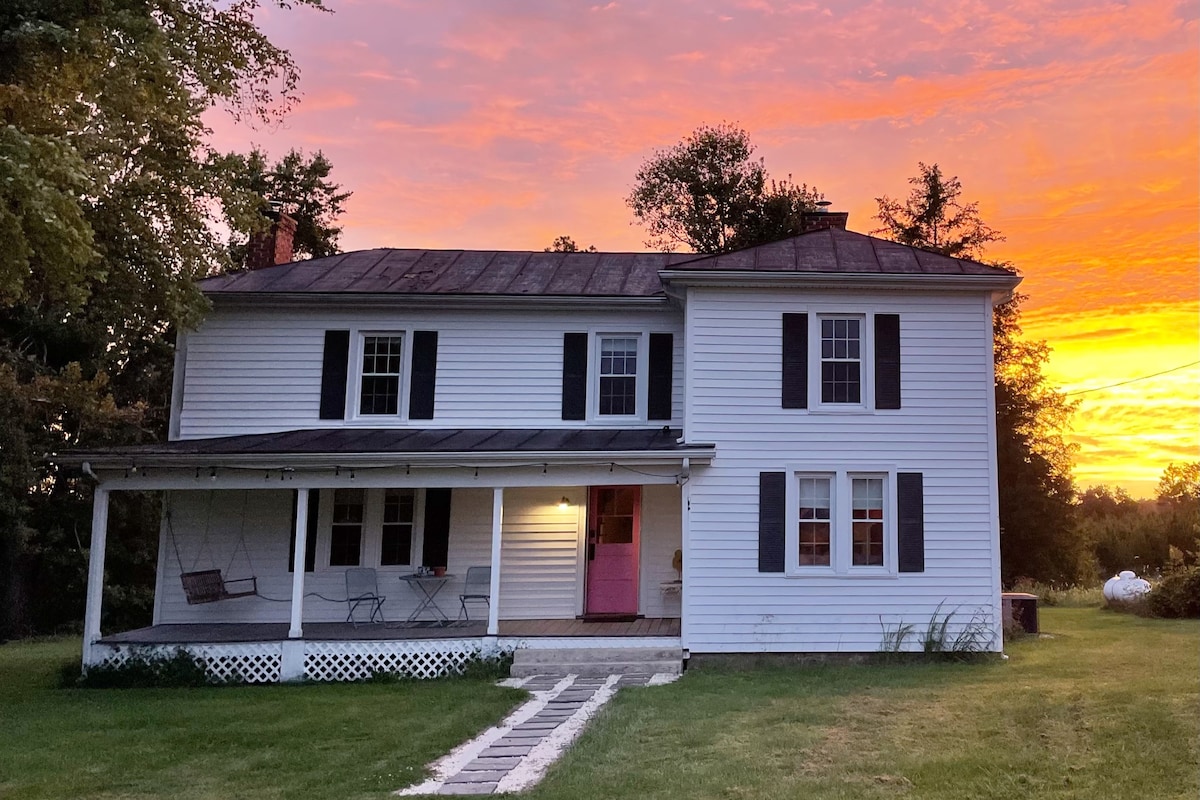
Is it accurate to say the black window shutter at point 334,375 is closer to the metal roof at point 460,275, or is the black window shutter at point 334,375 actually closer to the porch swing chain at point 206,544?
the metal roof at point 460,275

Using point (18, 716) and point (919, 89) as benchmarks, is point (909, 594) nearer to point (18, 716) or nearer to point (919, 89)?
point (919, 89)

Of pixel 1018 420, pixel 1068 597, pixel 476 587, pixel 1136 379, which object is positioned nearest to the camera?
pixel 476 587

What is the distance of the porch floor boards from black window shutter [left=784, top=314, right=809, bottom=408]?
3709 mm

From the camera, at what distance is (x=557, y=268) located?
1606 centimetres

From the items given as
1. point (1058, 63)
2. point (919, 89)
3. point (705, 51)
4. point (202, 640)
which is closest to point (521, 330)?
point (705, 51)

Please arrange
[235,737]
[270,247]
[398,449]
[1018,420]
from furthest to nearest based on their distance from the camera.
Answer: [1018,420]
[270,247]
[398,449]
[235,737]

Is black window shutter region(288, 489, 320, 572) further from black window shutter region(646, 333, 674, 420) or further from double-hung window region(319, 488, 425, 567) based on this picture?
black window shutter region(646, 333, 674, 420)

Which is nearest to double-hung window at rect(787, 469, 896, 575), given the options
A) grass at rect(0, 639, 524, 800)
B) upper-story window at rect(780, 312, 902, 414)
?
upper-story window at rect(780, 312, 902, 414)

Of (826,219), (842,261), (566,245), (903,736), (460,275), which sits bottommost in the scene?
(903,736)

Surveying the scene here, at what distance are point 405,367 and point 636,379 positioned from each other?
3.70m

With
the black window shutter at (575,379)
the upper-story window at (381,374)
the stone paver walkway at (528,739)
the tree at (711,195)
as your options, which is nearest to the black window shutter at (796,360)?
the black window shutter at (575,379)

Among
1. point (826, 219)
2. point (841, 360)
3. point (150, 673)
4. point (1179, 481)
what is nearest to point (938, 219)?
point (826, 219)

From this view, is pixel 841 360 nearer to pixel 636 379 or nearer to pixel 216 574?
pixel 636 379

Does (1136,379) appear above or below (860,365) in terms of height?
above
